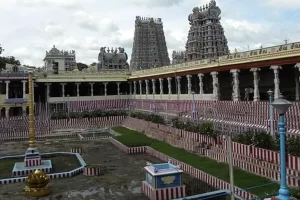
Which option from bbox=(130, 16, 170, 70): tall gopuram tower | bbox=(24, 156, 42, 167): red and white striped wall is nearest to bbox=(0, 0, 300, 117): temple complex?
bbox=(130, 16, 170, 70): tall gopuram tower

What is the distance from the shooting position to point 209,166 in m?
15.5

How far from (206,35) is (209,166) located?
39370mm

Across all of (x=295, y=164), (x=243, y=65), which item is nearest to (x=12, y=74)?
(x=243, y=65)

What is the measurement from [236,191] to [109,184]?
19.0ft

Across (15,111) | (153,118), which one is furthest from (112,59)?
(153,118)

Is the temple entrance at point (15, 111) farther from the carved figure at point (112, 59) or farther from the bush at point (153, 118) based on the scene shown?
the carved figure at point (112, 59)

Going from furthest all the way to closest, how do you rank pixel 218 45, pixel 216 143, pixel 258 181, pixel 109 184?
pixel 218 45, pixel 216 143, pixel 109 184, pixel 258 181

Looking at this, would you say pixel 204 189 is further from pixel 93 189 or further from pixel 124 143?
pixel 124 143

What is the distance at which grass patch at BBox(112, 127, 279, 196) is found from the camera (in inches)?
476

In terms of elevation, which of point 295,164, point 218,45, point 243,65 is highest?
point 218,45

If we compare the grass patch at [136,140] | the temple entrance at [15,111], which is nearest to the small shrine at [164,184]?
the grass patch at [136,140]

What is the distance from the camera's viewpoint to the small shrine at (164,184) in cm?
1235

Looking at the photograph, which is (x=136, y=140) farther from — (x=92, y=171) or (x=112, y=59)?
(x=112, y=59)

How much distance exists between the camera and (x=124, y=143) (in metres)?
23.8
